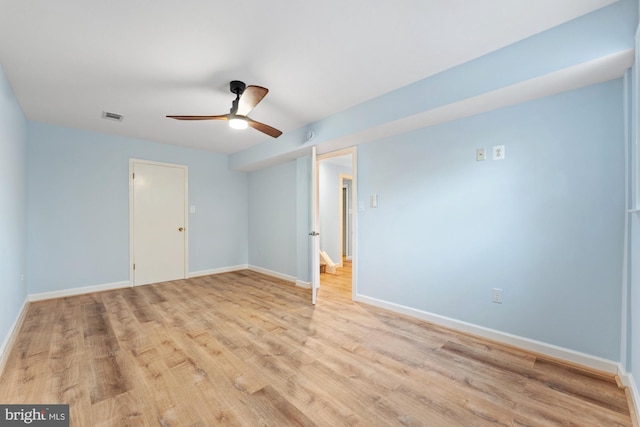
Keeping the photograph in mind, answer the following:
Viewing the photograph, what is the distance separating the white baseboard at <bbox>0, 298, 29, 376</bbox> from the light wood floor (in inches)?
2.1

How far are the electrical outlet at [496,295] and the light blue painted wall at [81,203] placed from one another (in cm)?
468

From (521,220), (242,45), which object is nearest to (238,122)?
(242,45)

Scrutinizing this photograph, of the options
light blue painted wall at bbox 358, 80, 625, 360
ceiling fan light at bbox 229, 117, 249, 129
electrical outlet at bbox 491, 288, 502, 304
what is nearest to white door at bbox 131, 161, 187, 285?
ceiling fan light at bbox 229, 117, 249, 129

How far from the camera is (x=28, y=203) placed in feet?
11.3

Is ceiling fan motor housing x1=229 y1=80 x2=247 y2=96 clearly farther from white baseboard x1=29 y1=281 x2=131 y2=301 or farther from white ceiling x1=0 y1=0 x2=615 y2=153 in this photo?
white baseboard x1=29 y1=281 x2=131 y2=301

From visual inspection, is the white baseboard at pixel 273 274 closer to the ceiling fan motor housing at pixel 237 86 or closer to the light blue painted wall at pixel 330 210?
the light blue painted wall at pixel 330 210

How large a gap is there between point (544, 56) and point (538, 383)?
224 centimetres

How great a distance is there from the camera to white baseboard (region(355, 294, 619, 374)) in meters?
1.90

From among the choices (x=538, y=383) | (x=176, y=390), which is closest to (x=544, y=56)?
(x=538, y=383)

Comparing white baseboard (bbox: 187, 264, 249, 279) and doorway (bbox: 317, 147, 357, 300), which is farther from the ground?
doorway (bbox: 317, 147, 357, 300)

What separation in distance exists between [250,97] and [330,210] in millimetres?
3791

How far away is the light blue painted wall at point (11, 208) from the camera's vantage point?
217 centimetres

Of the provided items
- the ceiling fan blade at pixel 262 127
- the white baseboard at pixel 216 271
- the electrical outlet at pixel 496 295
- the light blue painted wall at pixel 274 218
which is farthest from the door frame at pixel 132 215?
the electrical outlet at pixel 496 295

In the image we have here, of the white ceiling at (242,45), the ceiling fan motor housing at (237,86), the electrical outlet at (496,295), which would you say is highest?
the white ceiling at (242,45)
